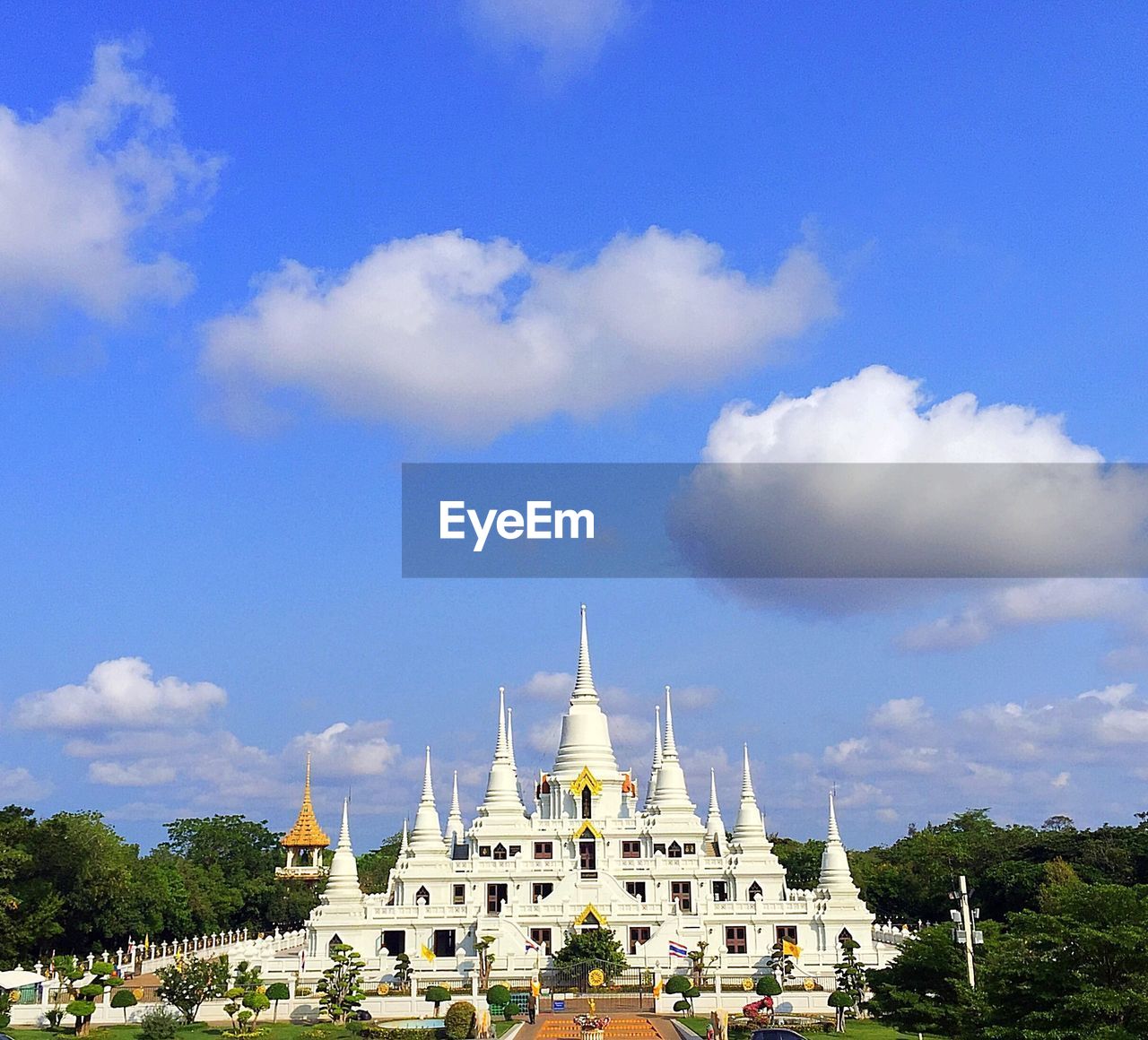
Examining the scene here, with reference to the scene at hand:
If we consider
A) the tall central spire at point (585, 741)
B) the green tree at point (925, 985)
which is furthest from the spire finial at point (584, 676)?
the green tree at point (925, 985)

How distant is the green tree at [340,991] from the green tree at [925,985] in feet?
80.0

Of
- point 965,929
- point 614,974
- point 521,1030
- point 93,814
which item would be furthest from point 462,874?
point 965,929

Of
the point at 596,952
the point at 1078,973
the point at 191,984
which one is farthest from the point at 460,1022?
the point at 1078,973

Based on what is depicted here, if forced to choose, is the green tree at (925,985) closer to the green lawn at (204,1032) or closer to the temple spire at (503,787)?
the green lawn at (204,1032)

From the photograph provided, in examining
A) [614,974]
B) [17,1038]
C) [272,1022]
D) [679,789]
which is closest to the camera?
Answer: [17,1038]

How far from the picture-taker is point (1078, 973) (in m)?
27.7

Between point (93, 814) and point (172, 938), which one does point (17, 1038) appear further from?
point (172, 938)

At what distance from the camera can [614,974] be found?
6431cm

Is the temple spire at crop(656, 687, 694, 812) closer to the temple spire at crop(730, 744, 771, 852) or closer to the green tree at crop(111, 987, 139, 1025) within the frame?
the temple spire at crop(730, 744, 771, 852)

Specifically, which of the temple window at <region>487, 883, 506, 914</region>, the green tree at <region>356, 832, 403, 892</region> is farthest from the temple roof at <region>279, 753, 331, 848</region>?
the temple window at <region>487, 883, 506, 914</region>

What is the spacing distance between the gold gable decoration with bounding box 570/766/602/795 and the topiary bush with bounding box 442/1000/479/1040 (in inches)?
1354

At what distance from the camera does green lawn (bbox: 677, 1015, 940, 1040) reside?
157 ft

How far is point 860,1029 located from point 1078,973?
84.0 feet

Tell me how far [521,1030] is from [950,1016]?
756 inches
